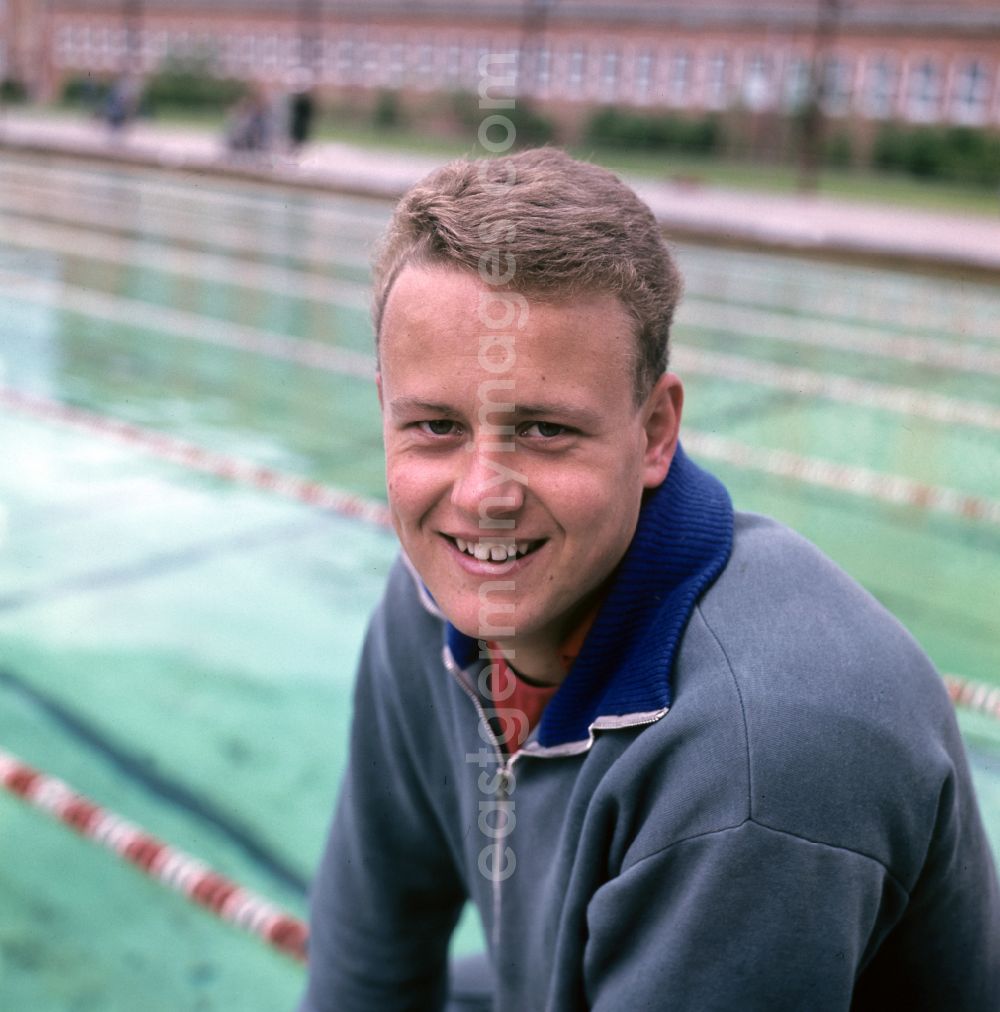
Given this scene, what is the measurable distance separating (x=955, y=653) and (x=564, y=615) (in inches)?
130

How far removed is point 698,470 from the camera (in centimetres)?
173

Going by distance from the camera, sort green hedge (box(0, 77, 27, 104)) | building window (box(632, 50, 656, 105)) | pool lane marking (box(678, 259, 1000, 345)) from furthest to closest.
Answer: green hedge (box(0, 77, 27, 104)) < building window (box(632, 50, 656, 105)) < pool lane marking (box(678, 259, 1000, 345))

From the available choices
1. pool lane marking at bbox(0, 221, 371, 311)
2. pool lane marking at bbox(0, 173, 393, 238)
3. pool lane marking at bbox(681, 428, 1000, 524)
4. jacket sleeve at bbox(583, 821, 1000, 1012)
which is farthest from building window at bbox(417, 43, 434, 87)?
jacket sleeve at bbox(583, 821, 1000, 1012)

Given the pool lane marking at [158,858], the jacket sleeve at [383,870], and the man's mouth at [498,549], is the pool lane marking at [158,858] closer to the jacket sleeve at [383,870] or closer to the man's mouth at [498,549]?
the jacket sleeve at [383,870]

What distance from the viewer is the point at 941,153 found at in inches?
1204

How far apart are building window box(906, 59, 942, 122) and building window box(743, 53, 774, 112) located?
11.6 ft

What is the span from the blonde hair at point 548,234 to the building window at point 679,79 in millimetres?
38284

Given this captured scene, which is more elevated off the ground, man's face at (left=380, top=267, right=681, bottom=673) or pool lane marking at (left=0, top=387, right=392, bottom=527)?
man's face at (left=380, top=267, right=681, bottom=673)

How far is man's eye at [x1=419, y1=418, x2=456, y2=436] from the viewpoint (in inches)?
61.6

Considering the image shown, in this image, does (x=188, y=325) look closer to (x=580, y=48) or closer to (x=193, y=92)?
(x=193, y=92)

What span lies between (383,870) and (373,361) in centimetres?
703

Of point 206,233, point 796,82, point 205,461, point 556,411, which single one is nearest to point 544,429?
point 556,411

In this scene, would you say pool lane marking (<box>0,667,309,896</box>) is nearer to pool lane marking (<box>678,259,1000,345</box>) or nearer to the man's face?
the man's face

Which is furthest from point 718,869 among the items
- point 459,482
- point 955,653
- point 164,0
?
point 164,0
